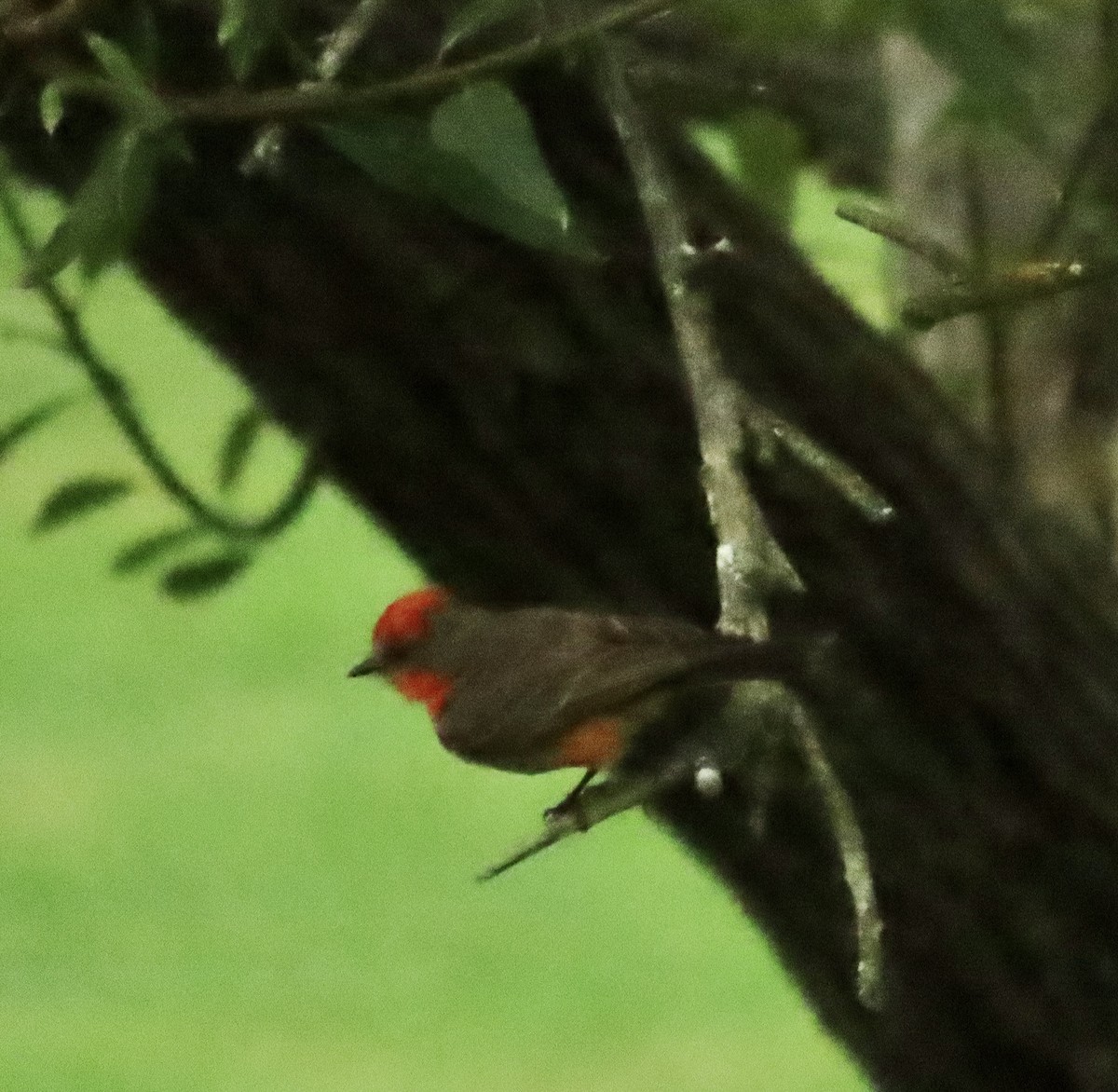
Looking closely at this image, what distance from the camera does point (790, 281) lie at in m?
1.39

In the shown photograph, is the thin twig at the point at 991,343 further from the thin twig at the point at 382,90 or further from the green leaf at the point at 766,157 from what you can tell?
the thin twig at the point at 382,90

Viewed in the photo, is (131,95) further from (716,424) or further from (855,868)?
(855,868)

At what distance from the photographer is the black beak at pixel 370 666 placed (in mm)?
1472

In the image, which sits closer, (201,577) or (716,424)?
(716,424)

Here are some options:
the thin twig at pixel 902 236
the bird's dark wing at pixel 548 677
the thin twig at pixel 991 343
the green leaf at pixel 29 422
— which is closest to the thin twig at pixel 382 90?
the thin twig at pixel 902 236

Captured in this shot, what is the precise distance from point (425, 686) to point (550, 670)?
0.31 meters

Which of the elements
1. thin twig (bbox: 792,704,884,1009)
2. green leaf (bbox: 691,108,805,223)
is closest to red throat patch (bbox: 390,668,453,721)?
green leaf (bbox: 691,108,805,223)

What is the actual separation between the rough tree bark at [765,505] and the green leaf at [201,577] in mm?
168

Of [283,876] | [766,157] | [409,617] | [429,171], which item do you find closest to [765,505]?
[409,617]

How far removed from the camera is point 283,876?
13.4ft

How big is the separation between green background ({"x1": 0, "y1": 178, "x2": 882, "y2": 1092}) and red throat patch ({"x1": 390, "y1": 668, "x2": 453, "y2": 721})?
4.64 feet

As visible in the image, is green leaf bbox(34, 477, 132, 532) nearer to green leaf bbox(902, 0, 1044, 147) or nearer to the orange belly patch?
the orange belly patch

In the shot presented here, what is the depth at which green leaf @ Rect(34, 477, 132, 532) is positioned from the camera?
1.52 m

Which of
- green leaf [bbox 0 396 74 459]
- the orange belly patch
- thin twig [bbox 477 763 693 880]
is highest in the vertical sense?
green leaf [bbox 0 396 74 459]
